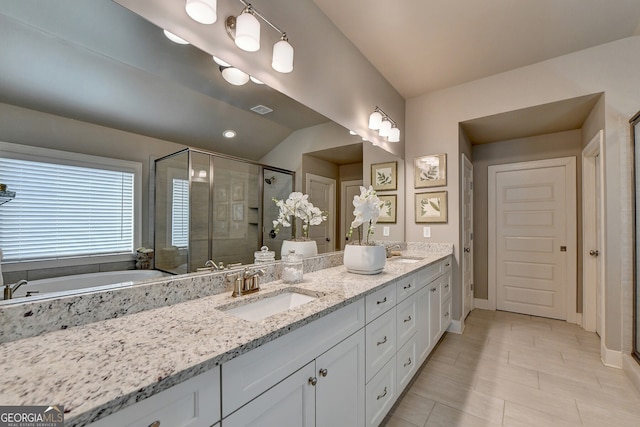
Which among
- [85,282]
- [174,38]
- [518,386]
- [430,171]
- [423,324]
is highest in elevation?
[174,38]

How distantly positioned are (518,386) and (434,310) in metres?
0.74

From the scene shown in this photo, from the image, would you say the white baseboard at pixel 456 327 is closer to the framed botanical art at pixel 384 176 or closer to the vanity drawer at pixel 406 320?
the vanity drawer at pixel 406 320

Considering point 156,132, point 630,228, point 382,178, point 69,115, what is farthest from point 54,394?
point 630,228

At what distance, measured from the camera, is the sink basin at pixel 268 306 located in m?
1.24

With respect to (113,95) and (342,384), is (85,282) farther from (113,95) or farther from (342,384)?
(342,384)

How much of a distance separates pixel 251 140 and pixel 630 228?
305 cm

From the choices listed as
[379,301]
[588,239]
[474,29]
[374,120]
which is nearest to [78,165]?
[379,301]

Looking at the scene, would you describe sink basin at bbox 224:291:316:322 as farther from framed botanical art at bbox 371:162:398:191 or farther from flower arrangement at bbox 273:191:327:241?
Result: framed botanical art at bbox 371:162:398:191

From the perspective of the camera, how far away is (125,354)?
70 centimetres

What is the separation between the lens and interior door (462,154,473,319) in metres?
3.26

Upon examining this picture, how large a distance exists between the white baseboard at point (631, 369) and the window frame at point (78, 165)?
334 centimetres

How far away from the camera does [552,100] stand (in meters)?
2.55

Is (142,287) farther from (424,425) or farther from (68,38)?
(424,425)

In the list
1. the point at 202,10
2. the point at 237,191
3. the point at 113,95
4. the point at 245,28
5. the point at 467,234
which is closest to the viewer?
the point at 113,95
